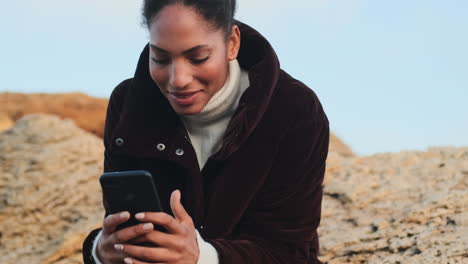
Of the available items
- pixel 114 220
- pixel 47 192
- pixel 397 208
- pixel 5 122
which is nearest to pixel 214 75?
pixel 114 220

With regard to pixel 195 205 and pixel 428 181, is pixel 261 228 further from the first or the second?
pixel 428 181

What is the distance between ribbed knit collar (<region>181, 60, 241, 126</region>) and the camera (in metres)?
2.60

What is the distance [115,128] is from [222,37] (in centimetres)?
63

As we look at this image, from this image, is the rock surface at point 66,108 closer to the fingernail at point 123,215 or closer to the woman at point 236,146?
the woman at point 236,146

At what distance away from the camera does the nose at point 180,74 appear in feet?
7.79

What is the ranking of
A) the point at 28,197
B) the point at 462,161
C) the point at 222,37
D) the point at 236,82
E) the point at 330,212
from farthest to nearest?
the point at 28,197 < the point at 462,161 < the point at 330,212 < the point at 236,82 < the point at 222,37

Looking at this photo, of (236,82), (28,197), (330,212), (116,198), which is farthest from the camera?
(28,197)

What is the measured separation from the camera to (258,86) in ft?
8.84

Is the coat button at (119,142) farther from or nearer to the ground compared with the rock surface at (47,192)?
farther from the ground

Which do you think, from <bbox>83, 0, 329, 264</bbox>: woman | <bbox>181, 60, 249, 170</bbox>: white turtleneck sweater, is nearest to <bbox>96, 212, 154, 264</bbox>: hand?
<bbox>83, 0, 329, 264</bbox>: woman

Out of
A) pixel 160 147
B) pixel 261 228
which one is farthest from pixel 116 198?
pixel 261 228

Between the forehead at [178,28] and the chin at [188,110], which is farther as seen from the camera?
the chin at [188,110]

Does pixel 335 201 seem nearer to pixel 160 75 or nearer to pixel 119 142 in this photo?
pixel 119 142

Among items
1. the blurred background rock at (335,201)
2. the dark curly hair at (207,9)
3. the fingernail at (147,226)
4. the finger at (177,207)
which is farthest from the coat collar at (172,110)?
the blurred background rock at (335,201)
